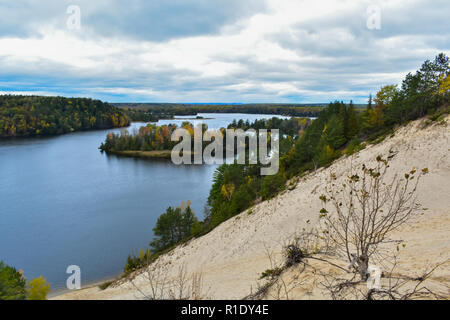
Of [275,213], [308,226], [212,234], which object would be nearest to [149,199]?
[212,234]

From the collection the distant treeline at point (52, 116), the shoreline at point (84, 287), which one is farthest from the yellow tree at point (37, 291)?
the distant treeline at point (52, 116)

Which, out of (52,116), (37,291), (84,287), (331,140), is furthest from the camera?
(52,116)

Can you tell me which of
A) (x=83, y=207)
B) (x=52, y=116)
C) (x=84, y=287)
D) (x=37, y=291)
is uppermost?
(x=52, y=116)

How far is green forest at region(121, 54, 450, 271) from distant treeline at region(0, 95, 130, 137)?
106m

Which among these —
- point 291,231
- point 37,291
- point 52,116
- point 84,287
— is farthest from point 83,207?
point 52,116

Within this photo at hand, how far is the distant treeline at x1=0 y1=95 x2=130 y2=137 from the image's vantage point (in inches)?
4145

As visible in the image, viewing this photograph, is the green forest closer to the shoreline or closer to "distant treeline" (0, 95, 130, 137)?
the shoreline

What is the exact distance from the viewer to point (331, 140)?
92.2 feet

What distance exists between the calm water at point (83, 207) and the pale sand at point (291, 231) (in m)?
5.84

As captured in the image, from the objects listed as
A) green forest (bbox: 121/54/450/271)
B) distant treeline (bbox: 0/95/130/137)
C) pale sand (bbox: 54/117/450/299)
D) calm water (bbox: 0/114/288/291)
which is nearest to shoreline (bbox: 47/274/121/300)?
calm water (bbox: 0/114/288/291)

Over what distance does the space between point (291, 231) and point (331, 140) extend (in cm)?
1658

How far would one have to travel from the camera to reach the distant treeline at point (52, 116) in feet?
345

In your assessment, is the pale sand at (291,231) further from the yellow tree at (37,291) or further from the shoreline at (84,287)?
the yellow tree at (37,291)

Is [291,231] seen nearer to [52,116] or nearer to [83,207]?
[83,207]
